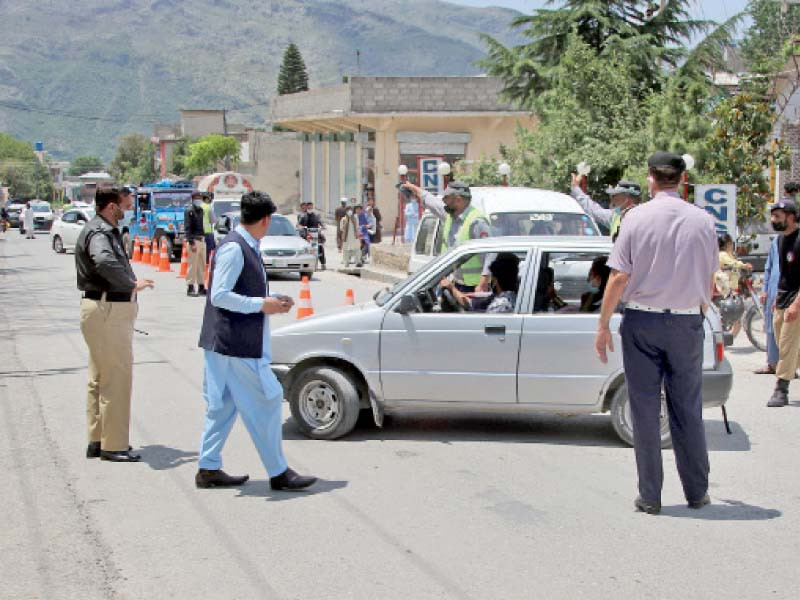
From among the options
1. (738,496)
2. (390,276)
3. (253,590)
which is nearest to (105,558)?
(253,590)

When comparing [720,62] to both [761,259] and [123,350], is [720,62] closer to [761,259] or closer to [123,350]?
[761,259]

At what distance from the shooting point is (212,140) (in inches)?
3696

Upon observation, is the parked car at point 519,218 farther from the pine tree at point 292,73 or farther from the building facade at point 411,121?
the pine tree at point 292,73

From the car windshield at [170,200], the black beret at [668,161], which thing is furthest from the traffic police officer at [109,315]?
the car windshield at [170,200]

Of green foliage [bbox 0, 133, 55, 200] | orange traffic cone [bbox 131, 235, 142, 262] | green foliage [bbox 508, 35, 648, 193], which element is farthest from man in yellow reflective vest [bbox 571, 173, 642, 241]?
green foliage [bbox 0, 133, 55, 200]

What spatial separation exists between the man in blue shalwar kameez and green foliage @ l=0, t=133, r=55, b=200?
457 ft

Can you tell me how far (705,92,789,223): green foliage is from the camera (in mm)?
18844

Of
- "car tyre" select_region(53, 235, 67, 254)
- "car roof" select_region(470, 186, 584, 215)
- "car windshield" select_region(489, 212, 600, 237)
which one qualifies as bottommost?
"car tyre" select_region(53, 235, 67, 254)

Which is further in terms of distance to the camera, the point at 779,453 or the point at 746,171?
the point at 746,171

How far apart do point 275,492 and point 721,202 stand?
10.3 metres

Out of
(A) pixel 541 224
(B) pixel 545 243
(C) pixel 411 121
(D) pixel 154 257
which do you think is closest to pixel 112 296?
(B) pixel 545 243

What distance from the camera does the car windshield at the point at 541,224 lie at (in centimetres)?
1395

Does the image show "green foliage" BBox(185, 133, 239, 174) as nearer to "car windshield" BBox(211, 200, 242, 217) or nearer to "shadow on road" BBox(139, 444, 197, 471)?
"car windshield" BBox(211, 200, 242, 217)

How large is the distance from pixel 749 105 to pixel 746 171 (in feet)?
3.57
